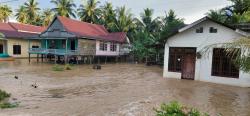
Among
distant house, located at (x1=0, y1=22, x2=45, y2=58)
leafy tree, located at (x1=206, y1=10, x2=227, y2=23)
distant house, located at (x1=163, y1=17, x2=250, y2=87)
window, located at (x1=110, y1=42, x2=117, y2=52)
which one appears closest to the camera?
distant house, located at (x1=163, y1=17, x2=250, y2=87)

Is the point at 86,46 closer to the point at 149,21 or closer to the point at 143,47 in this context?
the point at 143,47

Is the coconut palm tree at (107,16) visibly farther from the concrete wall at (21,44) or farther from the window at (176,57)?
the window at (176,57)

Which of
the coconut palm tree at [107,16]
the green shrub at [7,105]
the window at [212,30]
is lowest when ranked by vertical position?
the green shrub at [7,105]

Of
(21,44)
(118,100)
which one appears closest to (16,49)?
(21,44)

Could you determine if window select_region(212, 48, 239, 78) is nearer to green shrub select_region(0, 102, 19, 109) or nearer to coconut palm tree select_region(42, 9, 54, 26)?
green shrub select_region(0, 102, 19, 109)

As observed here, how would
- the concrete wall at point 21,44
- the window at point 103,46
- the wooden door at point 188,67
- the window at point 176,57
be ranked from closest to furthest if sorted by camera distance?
1. the wooden door at point 188,67
2. the window at point 176,57
3. the window at point 103,46
4. the concrete wall at point 21,44

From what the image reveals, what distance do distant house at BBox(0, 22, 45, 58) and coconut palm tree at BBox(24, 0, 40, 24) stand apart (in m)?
13.6

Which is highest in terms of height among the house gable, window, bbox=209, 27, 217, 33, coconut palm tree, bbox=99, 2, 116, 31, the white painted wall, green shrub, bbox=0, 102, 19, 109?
coconut palm tree, bbox=99, 2, 116, 31

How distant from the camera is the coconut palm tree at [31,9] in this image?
2024 inches

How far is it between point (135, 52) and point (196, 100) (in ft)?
84.8

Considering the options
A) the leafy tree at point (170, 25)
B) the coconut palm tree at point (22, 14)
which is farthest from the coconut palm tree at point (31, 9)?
the leafy tree at point (170, 25)

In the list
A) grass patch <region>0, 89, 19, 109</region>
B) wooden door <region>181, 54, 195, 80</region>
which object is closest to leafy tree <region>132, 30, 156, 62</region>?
wooden door <region>181, 54, 195, 80</region>

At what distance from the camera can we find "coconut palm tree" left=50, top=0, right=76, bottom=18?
146ft

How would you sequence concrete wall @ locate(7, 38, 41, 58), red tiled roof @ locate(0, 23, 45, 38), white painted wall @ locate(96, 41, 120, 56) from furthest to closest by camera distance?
concrete wall @ locate(7, 38, 41, 58) → red tiled roof @ locate(0, 23, 45, 38) → white painted wall @ locate(96, 41, 120, 56)
